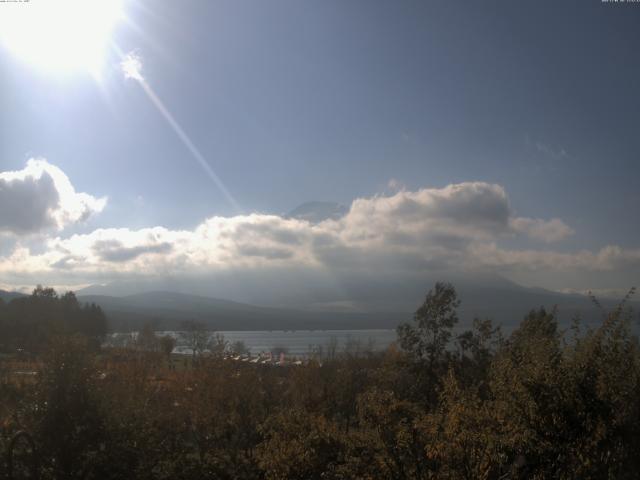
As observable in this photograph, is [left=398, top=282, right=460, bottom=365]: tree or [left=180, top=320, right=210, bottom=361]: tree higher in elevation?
[left=398, top=282, right=460, bottom=365]: tree

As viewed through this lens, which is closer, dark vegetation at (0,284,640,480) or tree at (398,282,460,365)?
dark vegetation at (0,284,640,480)

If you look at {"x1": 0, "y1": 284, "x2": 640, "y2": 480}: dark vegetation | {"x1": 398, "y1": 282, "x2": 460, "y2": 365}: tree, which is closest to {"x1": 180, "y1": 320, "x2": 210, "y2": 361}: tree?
{"x1": 398, "y1": 282, "x2": 460, "y2": 365}: tree

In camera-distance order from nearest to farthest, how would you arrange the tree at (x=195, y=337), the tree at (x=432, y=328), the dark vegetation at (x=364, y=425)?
the dark vegetation at (x=364, y=425) → the tree at (x=432, y=328) → the tree at (x=195, y=337)

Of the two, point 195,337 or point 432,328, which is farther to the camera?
point 195,337

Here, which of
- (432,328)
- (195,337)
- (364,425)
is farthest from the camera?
(195,337)

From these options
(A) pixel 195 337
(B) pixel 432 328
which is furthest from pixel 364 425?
(A) pixel 195 337

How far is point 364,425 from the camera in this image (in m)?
9.65

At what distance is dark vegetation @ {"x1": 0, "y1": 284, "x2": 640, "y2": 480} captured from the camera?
23.7ft

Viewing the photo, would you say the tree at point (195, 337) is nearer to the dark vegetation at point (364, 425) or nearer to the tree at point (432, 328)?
the tree at point (432, 328)

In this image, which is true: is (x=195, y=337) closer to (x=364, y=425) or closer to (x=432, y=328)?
(x=432, y=328)

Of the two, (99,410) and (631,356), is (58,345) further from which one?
(631,356)

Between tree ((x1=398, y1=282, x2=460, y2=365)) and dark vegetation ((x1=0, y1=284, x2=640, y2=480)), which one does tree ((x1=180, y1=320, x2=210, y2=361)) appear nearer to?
tree ((x1=398, y1=282, x2=460, y2=365))

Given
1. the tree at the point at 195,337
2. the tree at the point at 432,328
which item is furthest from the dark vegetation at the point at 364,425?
the tree at the point at 195,337

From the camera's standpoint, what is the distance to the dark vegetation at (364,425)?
7.23 metres
